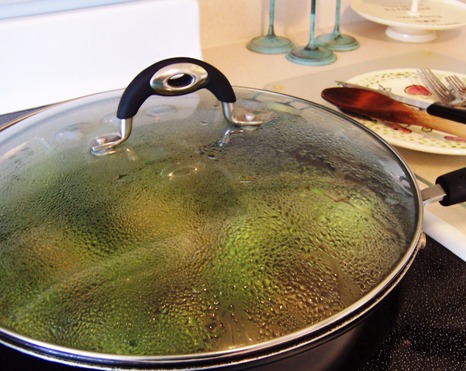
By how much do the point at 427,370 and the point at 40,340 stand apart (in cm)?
37

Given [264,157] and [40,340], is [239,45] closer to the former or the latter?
[264,157]

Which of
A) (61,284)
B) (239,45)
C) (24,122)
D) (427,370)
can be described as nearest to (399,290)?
(427,370)

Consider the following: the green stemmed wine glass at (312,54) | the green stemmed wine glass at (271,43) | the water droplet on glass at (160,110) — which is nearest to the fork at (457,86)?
the green stemmed wine glass at (312,54)

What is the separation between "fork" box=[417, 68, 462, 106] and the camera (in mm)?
923

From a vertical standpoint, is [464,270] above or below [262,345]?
below

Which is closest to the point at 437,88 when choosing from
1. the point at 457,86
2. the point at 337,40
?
the point at 457,86

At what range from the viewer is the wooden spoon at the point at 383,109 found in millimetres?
803

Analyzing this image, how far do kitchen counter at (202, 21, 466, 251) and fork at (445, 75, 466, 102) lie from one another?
0.60 ft

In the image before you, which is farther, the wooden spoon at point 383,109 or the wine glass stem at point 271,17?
the wine glass stem at point 271,17

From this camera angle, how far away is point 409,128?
828 mm

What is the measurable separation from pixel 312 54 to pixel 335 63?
6 cm

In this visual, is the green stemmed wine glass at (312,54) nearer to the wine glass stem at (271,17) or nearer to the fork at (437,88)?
the wine glass stem at (271,17)

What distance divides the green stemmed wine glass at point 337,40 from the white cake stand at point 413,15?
2.5 inches

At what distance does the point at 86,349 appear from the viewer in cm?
38
